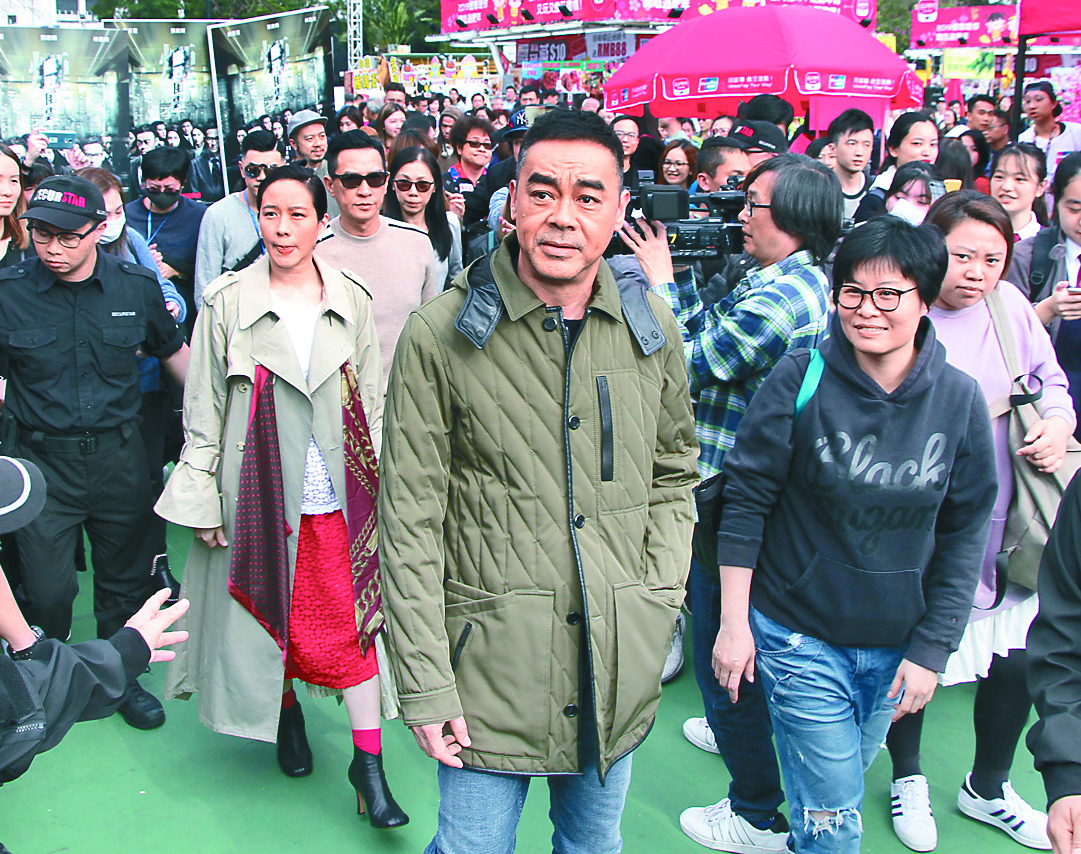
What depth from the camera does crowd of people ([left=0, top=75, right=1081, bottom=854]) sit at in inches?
73.9

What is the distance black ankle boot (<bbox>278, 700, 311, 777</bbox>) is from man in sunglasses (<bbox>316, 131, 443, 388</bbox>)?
4.42ft

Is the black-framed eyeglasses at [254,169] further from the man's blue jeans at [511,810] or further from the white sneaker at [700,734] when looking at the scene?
the man's blue jeans at [511,810]

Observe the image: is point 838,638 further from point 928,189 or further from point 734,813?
point 928,189

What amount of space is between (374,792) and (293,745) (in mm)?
461

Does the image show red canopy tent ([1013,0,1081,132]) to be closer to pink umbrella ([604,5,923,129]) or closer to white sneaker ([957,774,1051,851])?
pink umbrella ([604,5,923,129])

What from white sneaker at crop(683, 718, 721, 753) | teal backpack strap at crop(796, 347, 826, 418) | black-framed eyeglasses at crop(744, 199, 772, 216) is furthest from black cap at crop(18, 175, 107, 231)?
white sneaker at crop(683, 718, 721, 753)

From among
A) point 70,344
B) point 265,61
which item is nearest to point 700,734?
point 70,344

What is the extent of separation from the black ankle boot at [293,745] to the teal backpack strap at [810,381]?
2.02 m

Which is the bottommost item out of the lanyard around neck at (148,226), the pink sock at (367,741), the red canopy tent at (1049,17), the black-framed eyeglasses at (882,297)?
the pink sock at (367,741)

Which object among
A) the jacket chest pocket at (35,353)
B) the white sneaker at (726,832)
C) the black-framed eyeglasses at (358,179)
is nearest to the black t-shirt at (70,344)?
the jacket chest pocket at (35,353)

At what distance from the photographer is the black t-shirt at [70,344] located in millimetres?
3367

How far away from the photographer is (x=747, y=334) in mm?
2734

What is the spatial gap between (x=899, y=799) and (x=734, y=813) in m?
0.54

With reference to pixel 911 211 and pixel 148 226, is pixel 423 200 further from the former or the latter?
pixel 911 211
